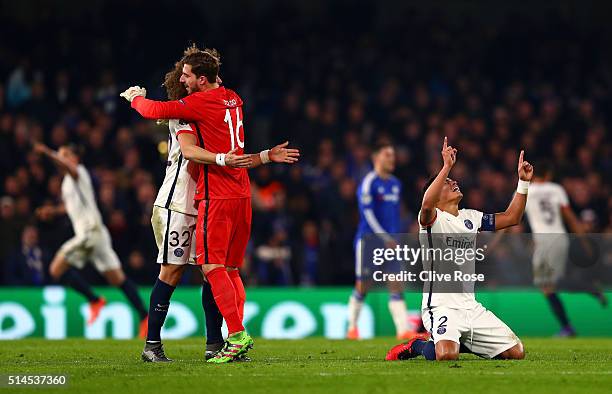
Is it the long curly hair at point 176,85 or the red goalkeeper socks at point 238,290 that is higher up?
the long curly hair at point 176,85

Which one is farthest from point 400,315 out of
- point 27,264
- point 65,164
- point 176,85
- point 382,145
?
point 176,85

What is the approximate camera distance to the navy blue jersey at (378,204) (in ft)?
45.6

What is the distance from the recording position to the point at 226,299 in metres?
8.46

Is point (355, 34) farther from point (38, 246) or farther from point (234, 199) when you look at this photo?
point (234, 199)

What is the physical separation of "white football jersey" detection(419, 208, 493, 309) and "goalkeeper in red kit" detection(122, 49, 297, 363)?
146 centimetres

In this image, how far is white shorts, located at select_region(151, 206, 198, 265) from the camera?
Answer: 28.6 feet

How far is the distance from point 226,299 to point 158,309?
65 cm

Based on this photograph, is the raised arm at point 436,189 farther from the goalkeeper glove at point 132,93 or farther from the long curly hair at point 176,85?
the goalkeeper glove at point 132,93

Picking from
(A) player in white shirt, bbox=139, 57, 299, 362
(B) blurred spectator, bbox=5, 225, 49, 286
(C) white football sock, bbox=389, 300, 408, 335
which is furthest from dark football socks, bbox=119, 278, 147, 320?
(A) player in white shirt, bbox=139, 57, 299, 362

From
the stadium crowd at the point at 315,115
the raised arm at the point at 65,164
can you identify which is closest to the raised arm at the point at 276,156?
the raised arm at the point at 65,164

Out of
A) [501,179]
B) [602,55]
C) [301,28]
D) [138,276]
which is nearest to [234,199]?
[138,276]

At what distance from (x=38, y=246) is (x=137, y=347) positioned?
524cm

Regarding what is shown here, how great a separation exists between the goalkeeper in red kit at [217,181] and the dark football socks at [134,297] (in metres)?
5.50

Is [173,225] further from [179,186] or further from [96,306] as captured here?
[96,306]
